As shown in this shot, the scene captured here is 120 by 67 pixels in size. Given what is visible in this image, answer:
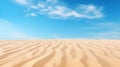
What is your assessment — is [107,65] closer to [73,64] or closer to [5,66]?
[73,64]

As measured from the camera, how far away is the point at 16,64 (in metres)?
3.30

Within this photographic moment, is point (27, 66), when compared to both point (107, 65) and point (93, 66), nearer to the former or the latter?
point (93, 66)

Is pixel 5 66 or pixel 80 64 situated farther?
pixel 80 64

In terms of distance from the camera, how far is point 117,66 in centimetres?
340

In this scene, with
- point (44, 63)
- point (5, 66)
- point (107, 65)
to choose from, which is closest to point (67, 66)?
point (44, 63)

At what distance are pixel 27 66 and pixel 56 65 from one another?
0.44m

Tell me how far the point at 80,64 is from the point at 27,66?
0.85 m

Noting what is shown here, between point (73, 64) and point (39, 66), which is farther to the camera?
point (73, 64)

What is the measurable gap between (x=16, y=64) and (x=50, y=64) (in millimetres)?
530

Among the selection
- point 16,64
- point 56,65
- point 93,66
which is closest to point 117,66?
point 93,66

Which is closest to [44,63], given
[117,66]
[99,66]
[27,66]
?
[27,66]

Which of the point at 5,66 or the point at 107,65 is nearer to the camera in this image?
the point at 5,66

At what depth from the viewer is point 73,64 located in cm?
338

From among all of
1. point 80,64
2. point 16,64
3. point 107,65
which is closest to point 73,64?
point 80,64
